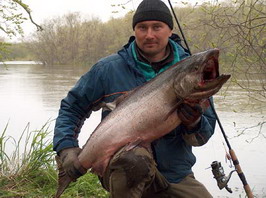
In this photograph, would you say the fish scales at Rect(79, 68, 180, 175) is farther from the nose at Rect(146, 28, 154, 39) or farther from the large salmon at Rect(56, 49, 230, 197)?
the nose at Rect(146, 28, 154, 39)

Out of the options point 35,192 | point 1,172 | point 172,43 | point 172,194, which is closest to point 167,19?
point 172,43

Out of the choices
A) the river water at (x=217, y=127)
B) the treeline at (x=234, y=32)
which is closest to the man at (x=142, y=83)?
the river water at (x=217, y=127)

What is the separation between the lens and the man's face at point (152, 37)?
3.05m

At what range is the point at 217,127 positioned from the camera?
931cm

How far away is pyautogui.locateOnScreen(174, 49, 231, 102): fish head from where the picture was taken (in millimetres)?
2316

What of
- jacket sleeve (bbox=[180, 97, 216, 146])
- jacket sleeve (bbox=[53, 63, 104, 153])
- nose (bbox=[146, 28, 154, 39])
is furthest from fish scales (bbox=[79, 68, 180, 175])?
nose (bbox=[146, 28, 154, 39])

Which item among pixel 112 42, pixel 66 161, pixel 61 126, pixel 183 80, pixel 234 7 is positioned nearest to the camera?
pixel 183 80

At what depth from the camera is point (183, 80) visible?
243 cm

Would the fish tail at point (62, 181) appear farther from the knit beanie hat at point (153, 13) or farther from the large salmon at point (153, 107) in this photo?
the knit beanie hat at point (153, 13)

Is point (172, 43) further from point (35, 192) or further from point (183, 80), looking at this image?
point (35, 192)

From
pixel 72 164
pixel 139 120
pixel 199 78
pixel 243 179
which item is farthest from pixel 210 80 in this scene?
pixel 243 179

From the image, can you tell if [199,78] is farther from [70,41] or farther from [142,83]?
[70,41]

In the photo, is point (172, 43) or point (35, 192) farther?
point (35, 192)

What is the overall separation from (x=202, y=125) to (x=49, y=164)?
3137 millimetres
